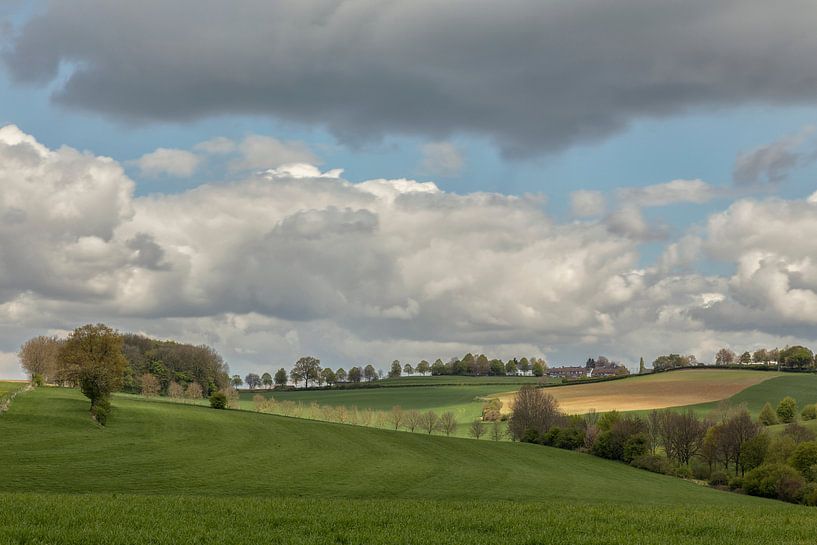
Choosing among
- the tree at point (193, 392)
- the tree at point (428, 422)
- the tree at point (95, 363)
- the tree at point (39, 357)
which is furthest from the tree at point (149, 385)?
the tree at point (95, 363)

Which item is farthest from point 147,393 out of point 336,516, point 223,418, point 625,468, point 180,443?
point 336,516

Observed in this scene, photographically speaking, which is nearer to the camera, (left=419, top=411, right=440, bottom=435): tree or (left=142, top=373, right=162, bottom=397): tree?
(left=419, top=411, right=440, bottom=435): tree

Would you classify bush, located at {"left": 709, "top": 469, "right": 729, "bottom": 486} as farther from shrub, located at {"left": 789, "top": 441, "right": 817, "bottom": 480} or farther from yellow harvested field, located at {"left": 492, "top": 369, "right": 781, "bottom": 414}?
yellow harvested field, located at {"left": 492, "top": 369, "right": 781, "bottom": 414}

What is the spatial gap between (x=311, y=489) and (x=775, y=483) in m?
58.7

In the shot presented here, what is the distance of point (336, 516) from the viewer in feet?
76.9

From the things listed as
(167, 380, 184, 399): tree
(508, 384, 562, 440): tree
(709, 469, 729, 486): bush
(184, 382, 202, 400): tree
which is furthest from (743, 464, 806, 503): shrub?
(167, 380, 184, 399): tree

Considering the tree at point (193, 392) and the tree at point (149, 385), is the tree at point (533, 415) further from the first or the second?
the tree at point (149, 385)

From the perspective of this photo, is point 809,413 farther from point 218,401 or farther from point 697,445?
point 218,401

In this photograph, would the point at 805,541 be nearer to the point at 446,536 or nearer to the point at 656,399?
the point at 446,536

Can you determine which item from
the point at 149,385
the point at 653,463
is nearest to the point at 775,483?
the point at 653,463

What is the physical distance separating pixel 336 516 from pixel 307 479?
37.2 meters

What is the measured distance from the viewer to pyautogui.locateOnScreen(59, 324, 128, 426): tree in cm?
8594

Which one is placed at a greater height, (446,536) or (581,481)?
(446,536)

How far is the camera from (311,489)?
53438 mm
